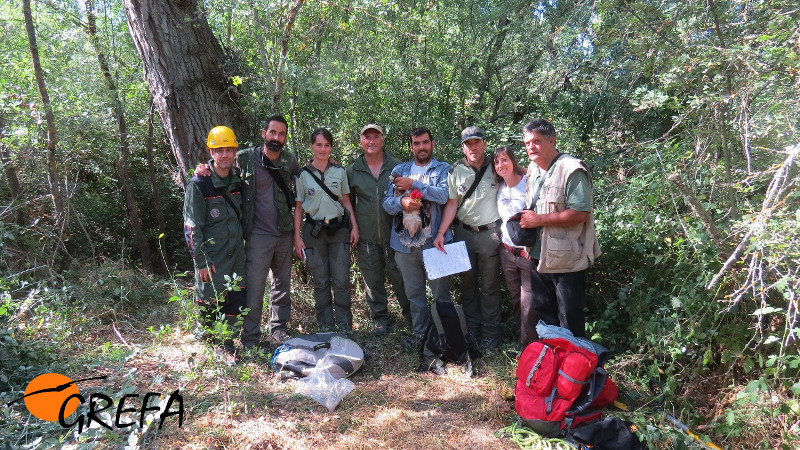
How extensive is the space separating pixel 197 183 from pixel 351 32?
2836mm

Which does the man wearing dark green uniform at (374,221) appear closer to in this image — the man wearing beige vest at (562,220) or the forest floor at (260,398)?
the forest floor at (260,398)

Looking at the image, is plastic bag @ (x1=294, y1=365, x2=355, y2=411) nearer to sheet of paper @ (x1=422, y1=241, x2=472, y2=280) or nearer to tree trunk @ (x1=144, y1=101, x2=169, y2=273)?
sheet of paper @ (x1=422, y1=241, x2=472, y2=280)

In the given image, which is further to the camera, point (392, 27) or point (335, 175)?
point (392, 27)

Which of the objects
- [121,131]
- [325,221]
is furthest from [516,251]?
[121,131]

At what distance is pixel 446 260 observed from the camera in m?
4.35

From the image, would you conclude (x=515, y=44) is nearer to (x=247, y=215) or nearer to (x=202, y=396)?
(x=247, y=215)

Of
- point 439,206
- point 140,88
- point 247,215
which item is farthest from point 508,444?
point 140,88

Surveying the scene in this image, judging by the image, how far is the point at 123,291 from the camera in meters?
5.55

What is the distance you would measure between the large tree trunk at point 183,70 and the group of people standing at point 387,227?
93 centimetres

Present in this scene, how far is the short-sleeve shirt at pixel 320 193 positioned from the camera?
4.65 metres

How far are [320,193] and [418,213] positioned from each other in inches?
38.4

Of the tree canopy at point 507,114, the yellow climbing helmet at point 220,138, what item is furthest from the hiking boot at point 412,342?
the yellow climbing helmet at point 220,138

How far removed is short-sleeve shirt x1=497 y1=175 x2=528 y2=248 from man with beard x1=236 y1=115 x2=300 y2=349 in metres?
1.96

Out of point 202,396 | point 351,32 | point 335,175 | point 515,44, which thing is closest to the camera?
point 202,396
